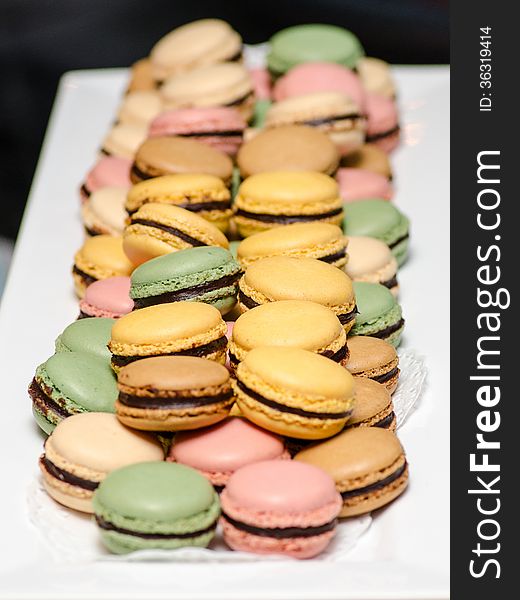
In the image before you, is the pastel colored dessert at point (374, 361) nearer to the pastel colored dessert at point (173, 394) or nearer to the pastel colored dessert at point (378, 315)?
the pastel colored dessert at point (378, 315)

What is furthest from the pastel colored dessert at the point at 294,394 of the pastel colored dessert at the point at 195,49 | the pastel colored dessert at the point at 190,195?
the pastel colored dessert at the point at 195,49

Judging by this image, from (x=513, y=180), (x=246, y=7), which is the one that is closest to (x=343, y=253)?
(x=513, y=180)

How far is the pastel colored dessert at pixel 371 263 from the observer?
241 centimetres

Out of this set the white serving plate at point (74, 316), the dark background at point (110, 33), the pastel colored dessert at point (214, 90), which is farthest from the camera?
the dark background at point (110, 33)

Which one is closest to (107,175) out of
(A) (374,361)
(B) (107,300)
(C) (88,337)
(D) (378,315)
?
(B) (107,300)

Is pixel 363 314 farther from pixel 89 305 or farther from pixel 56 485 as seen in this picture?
pixel 56 485

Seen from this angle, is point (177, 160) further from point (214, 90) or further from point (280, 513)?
point (280, 513)

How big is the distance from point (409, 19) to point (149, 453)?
3.11m

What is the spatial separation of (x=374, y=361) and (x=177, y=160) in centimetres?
72

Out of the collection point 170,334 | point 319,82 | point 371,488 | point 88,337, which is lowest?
point 371,488

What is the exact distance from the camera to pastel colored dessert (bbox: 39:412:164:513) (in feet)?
6.03

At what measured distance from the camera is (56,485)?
1.86 meters

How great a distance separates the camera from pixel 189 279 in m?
2.07

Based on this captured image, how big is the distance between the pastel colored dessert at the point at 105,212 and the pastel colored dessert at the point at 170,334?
66cm
